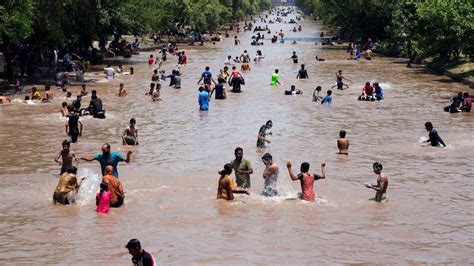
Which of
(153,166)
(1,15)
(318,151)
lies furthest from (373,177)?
(1,15)

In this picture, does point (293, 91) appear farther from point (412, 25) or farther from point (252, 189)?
point (412, 25)

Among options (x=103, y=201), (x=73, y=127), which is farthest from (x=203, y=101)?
(x=103, y=201)

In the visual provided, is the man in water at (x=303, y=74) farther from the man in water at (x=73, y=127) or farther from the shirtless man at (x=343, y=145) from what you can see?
the man in water at (x=73, y=127)

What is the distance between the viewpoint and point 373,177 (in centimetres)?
1869

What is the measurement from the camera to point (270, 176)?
53.2 ft

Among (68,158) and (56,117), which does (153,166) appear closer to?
(68,158)

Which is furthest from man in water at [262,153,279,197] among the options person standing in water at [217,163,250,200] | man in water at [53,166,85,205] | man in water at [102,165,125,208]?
man in water at [53,166,85,205]

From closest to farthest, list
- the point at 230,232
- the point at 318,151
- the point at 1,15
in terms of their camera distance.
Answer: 1. the point at 230,232
2. the point at 318,151
3. the point at 1,15

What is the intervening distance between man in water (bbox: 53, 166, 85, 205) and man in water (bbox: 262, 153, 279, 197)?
14.0 ft

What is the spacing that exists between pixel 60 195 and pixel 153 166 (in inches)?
181

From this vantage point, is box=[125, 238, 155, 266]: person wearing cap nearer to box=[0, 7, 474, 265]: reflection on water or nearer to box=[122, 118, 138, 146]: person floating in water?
box=[0, 7, 474, 265]: reflection on water

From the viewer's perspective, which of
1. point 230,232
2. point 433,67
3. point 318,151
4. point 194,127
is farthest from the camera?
point 433,67

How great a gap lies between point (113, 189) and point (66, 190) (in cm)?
113

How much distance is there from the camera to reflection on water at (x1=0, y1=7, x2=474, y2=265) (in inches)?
509
